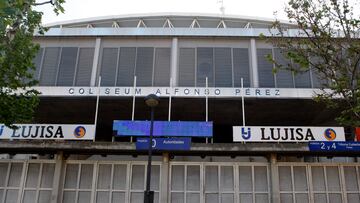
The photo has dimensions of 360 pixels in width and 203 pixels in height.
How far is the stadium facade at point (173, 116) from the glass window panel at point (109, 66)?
72 millimetres

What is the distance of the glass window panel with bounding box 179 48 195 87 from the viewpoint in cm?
2502

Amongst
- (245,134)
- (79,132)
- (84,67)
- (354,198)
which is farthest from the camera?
(84,67)

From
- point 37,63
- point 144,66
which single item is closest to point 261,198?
point 144,66

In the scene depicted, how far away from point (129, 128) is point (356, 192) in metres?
11.3

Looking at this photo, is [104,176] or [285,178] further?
[104,176]

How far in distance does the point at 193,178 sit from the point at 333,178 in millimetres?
6374

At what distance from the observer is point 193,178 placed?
16578 mm

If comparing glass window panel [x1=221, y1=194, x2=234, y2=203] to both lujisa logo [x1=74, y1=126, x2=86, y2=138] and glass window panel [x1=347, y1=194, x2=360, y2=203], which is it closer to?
glass window panel [x1=347, y1=194, x2=360, y2=203]

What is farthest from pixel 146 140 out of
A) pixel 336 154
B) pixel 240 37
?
pixel 240 37

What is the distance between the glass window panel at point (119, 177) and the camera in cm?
1650

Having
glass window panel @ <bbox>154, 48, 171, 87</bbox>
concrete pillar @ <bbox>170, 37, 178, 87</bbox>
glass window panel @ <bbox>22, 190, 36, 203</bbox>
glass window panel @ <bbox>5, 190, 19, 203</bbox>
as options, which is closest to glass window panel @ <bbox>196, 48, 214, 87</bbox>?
concrete pillar @ <bbox>170, 37, 178, 87</bbox>

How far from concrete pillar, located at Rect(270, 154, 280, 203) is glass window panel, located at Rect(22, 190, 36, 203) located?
423 inches

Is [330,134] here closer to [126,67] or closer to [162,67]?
[162,67]

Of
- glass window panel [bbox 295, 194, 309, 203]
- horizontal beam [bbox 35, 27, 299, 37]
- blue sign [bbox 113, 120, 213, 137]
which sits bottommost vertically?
glass window panel [bbox 295, 194, 309, 203]
